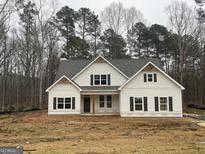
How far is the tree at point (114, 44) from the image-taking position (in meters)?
59.1

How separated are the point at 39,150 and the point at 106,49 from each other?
159 feet

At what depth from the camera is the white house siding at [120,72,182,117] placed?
32.2 m

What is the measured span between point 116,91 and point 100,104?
3.00 m

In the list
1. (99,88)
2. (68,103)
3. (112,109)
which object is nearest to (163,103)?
(112,109)

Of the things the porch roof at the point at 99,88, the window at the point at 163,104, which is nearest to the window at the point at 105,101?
the porch roof at the point at 99,88

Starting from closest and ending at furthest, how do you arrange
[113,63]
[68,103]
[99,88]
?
[68,103]
[99,88]
[113,63]

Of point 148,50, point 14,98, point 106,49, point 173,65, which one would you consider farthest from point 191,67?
point 14,98

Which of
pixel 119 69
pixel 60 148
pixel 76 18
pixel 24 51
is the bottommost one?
pixel 60 148

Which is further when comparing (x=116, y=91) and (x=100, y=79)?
(x=100, y=79)

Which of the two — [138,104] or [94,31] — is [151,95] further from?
[94,31]

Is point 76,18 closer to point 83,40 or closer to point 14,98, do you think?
point 83,40

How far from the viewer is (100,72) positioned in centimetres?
3556

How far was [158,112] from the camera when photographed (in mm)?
32062

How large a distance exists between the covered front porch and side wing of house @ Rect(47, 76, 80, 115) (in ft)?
5.87
